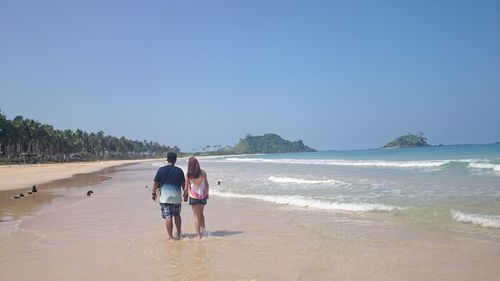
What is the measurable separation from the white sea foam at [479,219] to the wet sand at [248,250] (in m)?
1.00

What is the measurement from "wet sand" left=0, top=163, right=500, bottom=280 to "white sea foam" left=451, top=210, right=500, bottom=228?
1.00 m

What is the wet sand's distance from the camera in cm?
524

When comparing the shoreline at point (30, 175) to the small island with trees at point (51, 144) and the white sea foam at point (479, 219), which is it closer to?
the white sea foam at point (479, 219)

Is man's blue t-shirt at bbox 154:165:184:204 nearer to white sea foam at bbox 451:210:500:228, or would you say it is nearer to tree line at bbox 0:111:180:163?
white sea foam at bbox 451:210:500:228

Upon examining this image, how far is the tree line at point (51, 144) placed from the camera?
7950 cm

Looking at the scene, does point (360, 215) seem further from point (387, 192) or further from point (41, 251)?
point (41, 251)

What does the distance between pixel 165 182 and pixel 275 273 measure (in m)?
3.19

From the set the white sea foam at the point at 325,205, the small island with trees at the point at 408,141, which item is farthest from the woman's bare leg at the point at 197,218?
the small island with trees at the point at 408,141

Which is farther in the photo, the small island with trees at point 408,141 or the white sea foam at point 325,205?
the small island with trees at point 408,141

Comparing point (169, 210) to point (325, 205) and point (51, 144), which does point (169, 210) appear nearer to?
point (325, 205)

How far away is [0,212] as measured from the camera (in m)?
11.7

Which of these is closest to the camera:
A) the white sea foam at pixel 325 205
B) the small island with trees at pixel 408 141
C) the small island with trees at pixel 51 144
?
the white sea foam at pixel 325 205

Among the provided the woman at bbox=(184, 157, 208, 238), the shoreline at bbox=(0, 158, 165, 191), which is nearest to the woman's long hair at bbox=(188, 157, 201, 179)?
the woman at bbox=(184, 157, 208, 238)

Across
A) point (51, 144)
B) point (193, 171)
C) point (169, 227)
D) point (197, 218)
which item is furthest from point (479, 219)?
point (51, 144)
